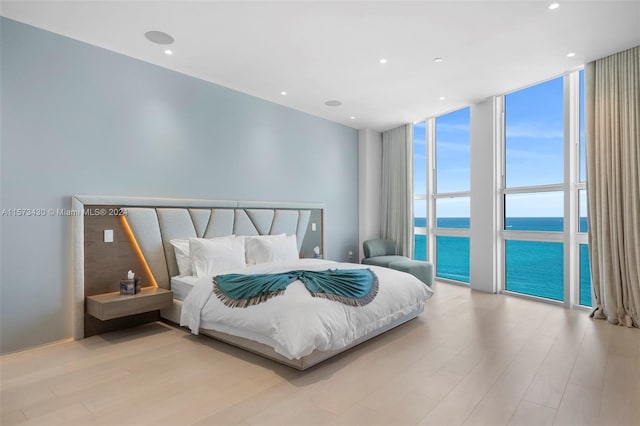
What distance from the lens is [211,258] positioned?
12.5 ft

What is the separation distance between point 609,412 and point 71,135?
4.71m

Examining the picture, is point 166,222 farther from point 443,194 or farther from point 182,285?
point 443,194

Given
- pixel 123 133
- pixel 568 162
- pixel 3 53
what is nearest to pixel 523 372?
pixel 568 162

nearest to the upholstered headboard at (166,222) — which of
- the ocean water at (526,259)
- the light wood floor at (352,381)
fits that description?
the light wood floor at (352,381)

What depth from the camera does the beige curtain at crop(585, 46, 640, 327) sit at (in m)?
3.56

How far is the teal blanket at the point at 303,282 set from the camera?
2891 millimetres

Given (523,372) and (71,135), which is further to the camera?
(71,135)

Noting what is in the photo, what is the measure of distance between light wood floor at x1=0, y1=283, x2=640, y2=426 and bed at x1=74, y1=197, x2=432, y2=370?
191 millimetres

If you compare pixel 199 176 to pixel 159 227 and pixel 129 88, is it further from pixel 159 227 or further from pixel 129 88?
pixel 129 88

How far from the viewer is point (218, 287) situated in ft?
10.5

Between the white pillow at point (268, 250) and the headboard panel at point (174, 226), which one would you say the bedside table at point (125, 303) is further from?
the white pillow at point (268, 250)

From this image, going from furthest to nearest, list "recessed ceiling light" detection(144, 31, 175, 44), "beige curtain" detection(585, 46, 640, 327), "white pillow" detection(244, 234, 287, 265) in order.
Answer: "white pillow" detection(244, 234, 287, 265)
"beige curtain" detection(585, 46, 640, 327)
"recessed ceiling light" detection(144, 31, 175, 44)

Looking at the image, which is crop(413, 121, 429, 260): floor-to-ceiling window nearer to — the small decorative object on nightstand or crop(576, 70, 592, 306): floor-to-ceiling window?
crop(576, 70, 592, 306): floor-to-ceiling window

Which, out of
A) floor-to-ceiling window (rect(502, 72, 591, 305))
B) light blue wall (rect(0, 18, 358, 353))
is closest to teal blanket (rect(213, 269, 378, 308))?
light blue wall (rect(0, 18, 358, 353))
